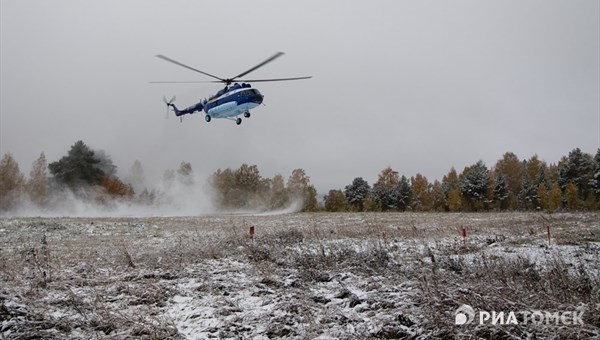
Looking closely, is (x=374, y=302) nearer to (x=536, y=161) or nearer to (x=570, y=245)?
(x=570, y=245)

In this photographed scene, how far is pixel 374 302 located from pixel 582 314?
3.30 metres

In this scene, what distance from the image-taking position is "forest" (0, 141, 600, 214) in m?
60.8

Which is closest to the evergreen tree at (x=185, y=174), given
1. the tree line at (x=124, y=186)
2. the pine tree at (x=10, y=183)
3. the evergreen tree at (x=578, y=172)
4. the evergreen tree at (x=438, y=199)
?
the tree line at (x=124, y=186)

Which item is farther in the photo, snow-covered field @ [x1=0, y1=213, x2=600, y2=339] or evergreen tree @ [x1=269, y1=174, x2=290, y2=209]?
evergreen tree @ [x1=269, y1=174, x2=290, y2=209]

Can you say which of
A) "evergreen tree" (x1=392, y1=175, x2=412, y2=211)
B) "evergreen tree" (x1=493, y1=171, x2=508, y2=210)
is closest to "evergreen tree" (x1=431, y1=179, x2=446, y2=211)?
"evergreen tree" (x1=392, y1=175, x2=412, y2=211)

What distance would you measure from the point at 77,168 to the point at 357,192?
5169cm

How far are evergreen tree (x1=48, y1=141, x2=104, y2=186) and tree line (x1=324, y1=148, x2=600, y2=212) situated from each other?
1771 inches

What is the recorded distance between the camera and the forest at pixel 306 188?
200 ft

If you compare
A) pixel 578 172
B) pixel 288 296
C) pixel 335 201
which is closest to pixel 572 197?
pixel 578 172

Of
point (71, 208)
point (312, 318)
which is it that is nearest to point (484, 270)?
point (312, 318)

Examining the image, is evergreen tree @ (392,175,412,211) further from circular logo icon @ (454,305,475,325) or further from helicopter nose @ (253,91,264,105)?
circular logo icon @ (454,305,475,325)

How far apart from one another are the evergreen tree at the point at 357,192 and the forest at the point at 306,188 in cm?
21

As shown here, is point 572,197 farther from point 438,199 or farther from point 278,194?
point 278,194

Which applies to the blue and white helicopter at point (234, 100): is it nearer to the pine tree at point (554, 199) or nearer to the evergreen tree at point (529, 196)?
the pine tree at point (554, 199)
